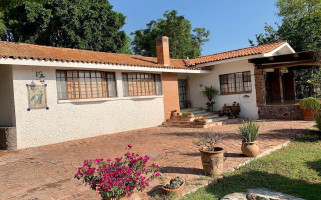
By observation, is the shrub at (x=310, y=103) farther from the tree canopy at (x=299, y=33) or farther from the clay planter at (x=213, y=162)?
the tree canopy at (x=299, y=33)

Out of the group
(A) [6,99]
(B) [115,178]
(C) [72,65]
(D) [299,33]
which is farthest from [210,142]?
(D) [299,33]

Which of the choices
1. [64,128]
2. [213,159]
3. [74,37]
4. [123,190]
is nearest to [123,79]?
[64,128]

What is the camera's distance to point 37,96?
28.9ft

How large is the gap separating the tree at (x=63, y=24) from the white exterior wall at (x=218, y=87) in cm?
937

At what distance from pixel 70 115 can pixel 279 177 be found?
311 inches

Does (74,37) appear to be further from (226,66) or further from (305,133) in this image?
(305,133)

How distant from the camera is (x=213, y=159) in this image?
4.70m

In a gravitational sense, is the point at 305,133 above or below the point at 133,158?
below

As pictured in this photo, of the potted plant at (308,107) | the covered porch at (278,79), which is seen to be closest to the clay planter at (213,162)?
the potted plant at (308,107)

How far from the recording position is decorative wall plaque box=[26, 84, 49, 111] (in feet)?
28.3

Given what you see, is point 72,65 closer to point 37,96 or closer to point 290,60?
point 37,96

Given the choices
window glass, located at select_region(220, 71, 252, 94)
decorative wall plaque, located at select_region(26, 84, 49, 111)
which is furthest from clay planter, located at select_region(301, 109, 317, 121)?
decorative wall plaque, located at select_region(26, 84, 49, 111)

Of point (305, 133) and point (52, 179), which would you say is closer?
point (52, 179)

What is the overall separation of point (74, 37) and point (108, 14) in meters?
4.37
